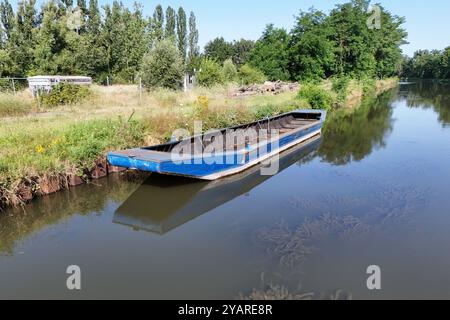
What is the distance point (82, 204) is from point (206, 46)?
61227mm

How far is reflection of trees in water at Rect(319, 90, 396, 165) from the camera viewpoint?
Answer: 467 inches

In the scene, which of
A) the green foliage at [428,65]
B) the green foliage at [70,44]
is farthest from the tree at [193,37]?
the green foliage at [428,65]

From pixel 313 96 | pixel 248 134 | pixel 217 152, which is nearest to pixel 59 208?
pixel 217 152

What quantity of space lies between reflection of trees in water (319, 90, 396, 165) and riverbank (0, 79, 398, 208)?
3.30 m

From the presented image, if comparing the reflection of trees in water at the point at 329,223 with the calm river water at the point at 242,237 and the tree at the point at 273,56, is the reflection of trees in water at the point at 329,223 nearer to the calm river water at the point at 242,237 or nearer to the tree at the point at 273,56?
the calm river water at the point at 242,237

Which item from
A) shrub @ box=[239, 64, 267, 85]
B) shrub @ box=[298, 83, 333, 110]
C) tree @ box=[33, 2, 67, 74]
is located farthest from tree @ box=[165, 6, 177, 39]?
shrub @ box=[298, 83, 333, 110]

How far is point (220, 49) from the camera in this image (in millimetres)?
59375

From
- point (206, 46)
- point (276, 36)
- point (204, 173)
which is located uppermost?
point (206, 46)

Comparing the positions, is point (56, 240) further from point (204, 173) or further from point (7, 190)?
point (204, 173)

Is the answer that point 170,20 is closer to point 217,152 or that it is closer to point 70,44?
point 70,44

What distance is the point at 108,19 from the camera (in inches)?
1257

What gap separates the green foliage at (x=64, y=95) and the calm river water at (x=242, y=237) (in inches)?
279

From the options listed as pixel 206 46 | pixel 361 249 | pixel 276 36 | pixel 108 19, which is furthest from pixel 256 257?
pixel 206 46

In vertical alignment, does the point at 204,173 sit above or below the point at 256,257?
above
